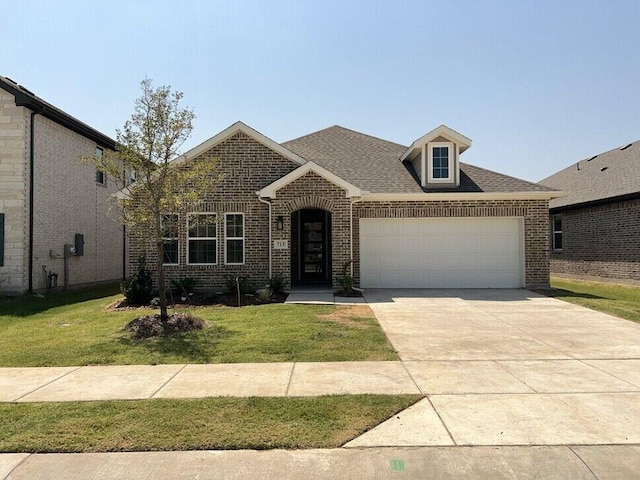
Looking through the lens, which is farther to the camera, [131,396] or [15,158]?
[15,158]

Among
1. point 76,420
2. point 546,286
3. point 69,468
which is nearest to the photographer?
point 69,468

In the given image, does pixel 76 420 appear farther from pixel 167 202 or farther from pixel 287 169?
pixel 287 169

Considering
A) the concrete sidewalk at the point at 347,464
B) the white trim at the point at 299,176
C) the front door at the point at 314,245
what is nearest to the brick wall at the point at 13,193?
the white trim at the point at 299,176

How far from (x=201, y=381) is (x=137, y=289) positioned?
313 inches

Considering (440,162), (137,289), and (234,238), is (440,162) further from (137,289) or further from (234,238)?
(137,289)

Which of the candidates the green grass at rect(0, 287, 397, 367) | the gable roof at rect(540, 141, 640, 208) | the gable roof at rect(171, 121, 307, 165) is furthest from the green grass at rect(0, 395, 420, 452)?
the gable roof at rect(540, 141, 640, 208)

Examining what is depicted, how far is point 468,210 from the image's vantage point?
15.6m

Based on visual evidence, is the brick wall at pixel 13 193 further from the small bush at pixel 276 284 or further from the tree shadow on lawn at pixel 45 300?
the small bush at pixel 276 284

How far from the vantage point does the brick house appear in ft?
47.9

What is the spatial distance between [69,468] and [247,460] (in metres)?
1.44

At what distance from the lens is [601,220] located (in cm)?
1898

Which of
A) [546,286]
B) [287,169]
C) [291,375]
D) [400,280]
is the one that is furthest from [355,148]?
[291,375]

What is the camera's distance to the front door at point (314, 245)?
1745 centimetres

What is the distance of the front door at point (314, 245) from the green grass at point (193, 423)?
1228 centimetres
